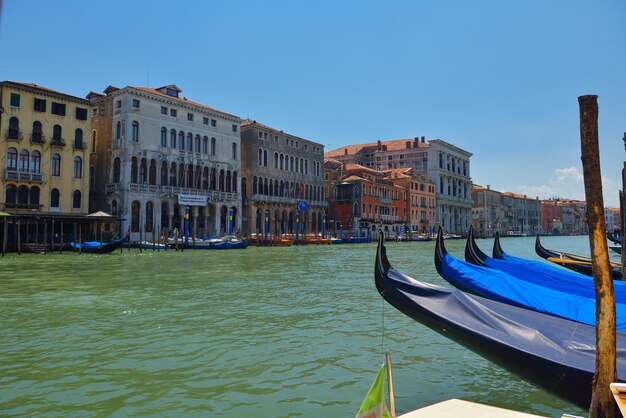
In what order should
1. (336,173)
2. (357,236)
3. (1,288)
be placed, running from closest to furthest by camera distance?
(1,288), (357,236), (336,173)

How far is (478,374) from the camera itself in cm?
415

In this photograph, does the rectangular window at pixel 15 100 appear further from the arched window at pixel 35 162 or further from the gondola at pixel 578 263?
the gondola at pixel 578 263

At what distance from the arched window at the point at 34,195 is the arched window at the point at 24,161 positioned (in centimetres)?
85

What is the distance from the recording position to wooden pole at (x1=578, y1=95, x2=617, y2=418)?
2.30 meters

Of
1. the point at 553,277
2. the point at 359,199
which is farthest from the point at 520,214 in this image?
the point at 553,277

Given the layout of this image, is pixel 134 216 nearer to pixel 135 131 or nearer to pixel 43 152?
pixel 135 131

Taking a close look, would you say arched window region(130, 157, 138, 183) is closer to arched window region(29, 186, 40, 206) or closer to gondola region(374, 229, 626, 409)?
arched window region(29, 186, 40, 206)

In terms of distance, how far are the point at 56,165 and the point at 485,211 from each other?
182 ft

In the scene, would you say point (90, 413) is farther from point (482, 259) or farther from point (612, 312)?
point (482, 259)

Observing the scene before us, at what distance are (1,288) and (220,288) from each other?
3930mm

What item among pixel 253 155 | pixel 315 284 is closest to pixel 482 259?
pixel 315 284

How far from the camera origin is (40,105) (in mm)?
22344

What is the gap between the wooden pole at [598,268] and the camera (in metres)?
2.30

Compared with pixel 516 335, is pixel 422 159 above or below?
above
